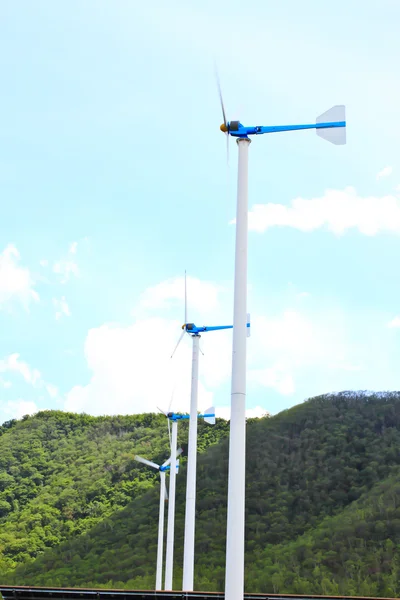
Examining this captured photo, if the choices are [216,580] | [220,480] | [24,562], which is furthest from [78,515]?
[216,580]

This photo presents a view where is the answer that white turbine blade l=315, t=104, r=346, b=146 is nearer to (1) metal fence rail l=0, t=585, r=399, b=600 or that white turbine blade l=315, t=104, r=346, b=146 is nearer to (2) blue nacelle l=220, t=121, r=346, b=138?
(2) blue nacelle l=220, t=121, r=346, b=138

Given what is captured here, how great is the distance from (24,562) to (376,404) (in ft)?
165

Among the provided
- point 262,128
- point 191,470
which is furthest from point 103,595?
point 262,128

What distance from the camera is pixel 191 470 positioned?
27.5m

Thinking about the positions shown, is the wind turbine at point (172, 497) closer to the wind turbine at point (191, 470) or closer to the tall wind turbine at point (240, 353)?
the wind turbine at point (191, 470)

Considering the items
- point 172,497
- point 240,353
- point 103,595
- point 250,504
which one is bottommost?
point 103,595

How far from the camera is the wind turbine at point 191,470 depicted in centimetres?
2673

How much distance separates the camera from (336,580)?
2643 inches

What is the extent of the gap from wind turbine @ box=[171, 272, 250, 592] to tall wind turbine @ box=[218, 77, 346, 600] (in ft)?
35.4

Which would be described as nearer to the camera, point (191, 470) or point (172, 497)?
point (191, 470)

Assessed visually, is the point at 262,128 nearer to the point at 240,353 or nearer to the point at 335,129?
the point at 335,129

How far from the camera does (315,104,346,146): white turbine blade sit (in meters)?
18.0

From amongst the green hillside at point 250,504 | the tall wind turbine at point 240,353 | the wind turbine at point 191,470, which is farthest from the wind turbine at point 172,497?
the green hillside at point 250,504

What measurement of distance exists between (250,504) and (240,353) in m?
77.4
